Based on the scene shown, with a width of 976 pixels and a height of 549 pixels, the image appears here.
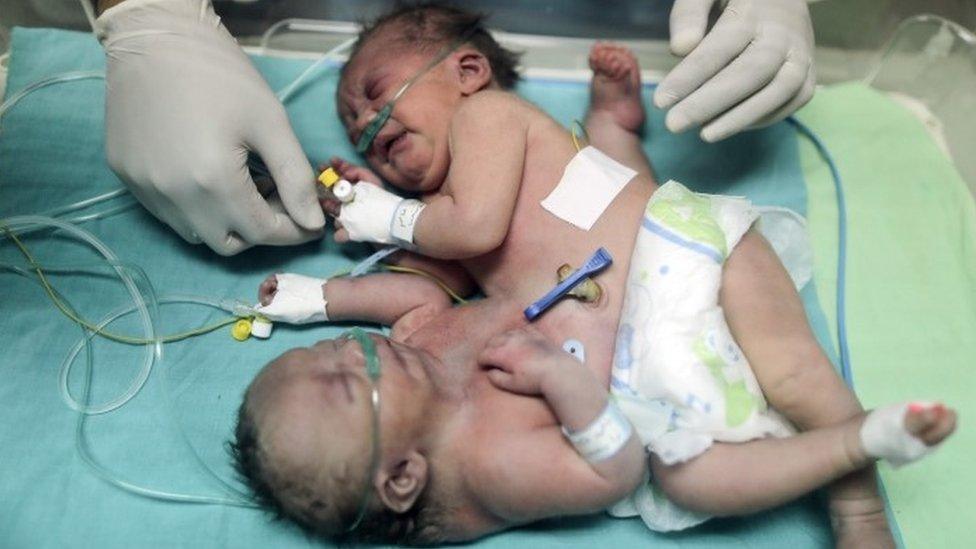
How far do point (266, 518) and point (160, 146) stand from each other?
0.78 meters

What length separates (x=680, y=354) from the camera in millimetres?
1481

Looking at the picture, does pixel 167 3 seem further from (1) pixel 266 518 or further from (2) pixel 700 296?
(2) pixel 700 296

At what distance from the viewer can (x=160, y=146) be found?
1617mm

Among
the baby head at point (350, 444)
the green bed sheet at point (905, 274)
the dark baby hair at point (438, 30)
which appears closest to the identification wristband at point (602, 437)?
the baby head at point (350, 444)

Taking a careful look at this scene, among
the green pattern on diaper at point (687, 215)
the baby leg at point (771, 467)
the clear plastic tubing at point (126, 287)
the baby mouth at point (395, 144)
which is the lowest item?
the clear plastic tubing at point (126, 287)

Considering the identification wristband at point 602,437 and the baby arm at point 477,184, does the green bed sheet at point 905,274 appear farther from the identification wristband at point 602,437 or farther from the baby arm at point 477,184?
the baby arm at point 477,184

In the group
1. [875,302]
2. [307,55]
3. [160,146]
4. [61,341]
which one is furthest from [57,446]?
[875,302]

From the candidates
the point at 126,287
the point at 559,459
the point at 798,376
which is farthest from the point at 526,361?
the point at 126,287

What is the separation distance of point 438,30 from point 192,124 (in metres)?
0.60

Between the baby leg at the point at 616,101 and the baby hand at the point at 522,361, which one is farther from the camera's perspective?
the baby leg at the point at 616,101

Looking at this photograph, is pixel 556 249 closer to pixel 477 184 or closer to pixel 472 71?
pixel 477 184

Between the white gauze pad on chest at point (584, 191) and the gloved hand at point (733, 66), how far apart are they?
6.9 inches

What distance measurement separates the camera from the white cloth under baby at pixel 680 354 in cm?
146

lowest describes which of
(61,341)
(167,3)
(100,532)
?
(100,532)
